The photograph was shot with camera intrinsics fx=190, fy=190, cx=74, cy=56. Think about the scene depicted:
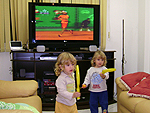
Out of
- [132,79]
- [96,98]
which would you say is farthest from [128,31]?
[96,98]

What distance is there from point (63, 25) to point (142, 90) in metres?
2.04

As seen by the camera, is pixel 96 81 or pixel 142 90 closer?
pixel 142 90

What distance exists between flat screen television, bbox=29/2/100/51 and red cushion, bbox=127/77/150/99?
5.17 feet

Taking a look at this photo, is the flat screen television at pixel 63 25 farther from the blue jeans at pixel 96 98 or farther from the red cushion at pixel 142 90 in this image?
the red cushion at pixel 142 90

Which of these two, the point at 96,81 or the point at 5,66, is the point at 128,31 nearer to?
the point at 96,81

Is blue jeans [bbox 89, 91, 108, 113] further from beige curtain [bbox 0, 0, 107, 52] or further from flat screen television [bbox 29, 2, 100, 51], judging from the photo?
beige curtain [bbox 0, 0, 107, 52]

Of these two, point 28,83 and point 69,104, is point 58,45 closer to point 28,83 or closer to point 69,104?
point 28,83

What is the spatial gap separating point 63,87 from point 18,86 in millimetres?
687

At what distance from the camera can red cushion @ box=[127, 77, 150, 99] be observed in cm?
238

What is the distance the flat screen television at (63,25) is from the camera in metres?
3.71

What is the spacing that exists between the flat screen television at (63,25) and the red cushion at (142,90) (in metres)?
1.58

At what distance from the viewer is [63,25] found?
379cm

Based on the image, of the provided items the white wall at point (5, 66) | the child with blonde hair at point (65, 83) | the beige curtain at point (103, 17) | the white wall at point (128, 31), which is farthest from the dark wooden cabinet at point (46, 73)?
the child with blonde hair at point (65, 83)

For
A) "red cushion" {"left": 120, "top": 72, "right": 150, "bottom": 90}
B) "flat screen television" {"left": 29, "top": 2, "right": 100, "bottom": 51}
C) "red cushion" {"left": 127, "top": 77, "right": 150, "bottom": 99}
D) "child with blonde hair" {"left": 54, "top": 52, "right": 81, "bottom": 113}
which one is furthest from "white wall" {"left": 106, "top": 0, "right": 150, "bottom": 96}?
"child with blonde hair" {"left": 54, "top": 52, "right": 81, "bottom": 113}
